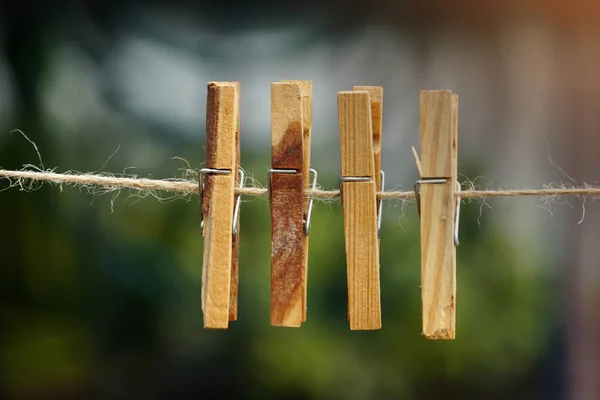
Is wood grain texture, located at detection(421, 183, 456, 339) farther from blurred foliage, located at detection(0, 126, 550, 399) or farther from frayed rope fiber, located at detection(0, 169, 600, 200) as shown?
blurred foliage, located at detection(0, 126, 550, 399)

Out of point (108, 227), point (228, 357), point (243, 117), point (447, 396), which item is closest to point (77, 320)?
point (108, 227)

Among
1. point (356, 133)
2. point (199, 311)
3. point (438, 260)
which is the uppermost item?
point (356, 133)

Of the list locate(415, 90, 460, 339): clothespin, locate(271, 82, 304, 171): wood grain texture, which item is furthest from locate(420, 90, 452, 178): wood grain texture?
locate(271, 82, 304, 171): wood grain texture

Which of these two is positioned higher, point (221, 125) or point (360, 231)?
point (221, 125)

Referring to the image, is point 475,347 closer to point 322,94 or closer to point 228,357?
point 228,357

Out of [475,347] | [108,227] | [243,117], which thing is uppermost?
[243,117]

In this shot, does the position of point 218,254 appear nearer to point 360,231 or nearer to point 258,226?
point 360,231

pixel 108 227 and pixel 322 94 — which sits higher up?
pixel 322 94

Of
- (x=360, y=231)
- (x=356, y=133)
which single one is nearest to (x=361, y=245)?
(x=360, y=231)
